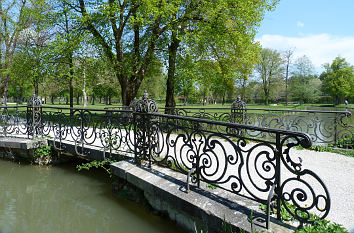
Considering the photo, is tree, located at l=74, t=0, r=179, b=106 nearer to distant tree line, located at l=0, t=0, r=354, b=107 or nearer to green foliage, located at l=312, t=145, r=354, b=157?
distant tree line, located at l=0, t=0, r=354, b=107

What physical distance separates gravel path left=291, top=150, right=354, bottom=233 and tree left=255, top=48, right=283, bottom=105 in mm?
42100

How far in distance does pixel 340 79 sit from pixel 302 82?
6.97m

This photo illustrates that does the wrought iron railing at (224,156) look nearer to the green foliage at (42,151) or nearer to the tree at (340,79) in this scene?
the green foliage at (42,151)

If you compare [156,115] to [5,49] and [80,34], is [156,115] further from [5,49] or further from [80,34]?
[5,49]

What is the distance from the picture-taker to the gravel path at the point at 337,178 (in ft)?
9.93

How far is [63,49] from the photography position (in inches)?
483

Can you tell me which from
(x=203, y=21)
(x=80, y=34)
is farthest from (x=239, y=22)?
(x=80, y=34)

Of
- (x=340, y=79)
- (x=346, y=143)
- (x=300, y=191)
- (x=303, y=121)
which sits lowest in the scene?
(x=346, y=143)

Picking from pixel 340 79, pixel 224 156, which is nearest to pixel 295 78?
pixel 340 79

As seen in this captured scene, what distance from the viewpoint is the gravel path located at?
3.03 meters

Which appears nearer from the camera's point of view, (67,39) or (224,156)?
(224,156)

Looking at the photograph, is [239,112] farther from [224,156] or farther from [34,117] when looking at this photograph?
[34,117]

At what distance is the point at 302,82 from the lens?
165 ft

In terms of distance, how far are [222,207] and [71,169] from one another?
5.69 meters
